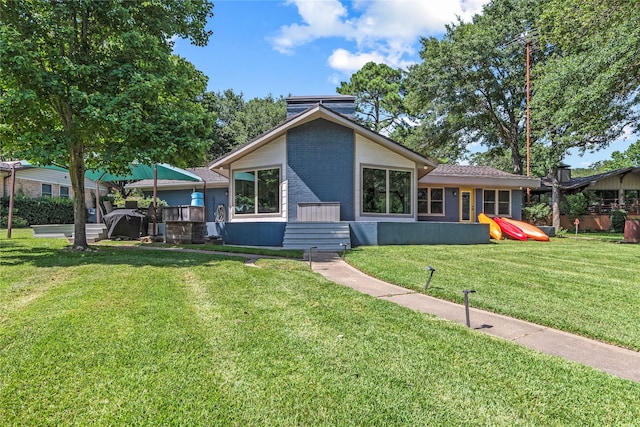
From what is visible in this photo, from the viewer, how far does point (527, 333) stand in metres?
3.66

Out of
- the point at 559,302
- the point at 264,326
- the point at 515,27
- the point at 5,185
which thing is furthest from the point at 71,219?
the point at 515,27

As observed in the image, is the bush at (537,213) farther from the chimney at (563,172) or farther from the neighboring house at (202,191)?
the neighboring house at (202,191)

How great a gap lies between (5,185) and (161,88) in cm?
1614

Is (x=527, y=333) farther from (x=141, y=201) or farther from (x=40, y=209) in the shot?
(x=40, y=209)

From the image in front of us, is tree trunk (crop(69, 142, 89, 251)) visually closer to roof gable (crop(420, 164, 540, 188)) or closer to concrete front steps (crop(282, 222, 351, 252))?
concrete front steps (crop(282, 222, 351, 252))

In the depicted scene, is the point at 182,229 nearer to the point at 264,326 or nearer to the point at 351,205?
the point at 351,205

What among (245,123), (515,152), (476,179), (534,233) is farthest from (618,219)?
(245,123)

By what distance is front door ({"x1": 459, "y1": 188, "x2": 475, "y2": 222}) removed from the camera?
1838cm

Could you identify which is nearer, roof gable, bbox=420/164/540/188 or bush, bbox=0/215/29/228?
bush, bbox=0/215/29/228

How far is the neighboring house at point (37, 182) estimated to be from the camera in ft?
59.6

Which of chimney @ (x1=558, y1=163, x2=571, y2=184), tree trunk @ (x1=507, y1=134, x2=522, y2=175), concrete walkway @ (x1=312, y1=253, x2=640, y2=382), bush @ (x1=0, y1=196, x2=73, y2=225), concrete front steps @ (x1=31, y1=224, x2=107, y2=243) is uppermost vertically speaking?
tree trunk @ (x1=507, y1=134, x2=522, y2=175)

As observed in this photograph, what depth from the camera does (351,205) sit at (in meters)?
12.8

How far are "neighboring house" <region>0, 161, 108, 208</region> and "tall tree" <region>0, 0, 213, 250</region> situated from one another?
37.8 ft

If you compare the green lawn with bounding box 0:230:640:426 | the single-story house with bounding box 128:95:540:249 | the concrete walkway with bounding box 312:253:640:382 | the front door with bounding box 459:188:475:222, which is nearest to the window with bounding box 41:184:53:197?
the single-story house with bounding box 128:95:540:249
